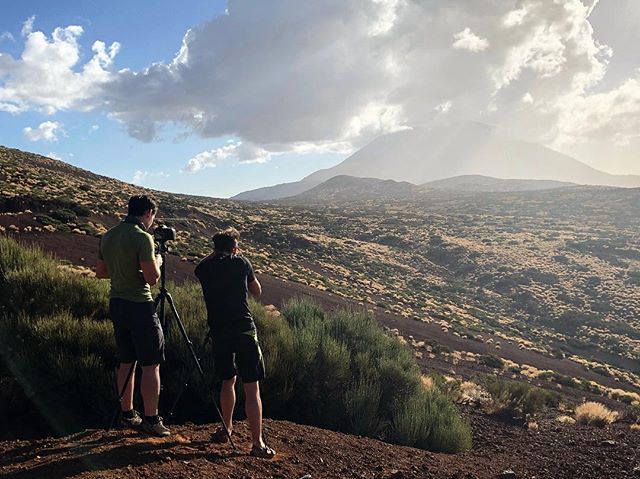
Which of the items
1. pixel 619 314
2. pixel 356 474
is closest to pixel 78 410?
pixel 356 474

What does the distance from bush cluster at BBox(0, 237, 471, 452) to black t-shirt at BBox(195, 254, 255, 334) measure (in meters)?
1.12

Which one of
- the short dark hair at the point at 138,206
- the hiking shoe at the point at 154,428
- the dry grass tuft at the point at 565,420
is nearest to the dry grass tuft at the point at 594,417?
the dry grass tuft at the point at 565,420

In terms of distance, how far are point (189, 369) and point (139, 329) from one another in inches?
77.1

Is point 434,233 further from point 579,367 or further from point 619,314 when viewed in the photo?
point 579,367

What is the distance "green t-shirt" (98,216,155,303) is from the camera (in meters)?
4.28

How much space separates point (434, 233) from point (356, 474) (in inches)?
3164

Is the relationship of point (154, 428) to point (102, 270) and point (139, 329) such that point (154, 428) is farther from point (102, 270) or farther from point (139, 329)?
point (102, 270)

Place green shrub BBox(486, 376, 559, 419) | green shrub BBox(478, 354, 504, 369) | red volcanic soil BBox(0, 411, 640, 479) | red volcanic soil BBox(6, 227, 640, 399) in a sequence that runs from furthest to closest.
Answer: green shrub BBox(478, 354, 504, 369)
red volcanic soil BBox(6, 227, 640, 399)
green shrub BBox(486, 376, 559, 419)
red volcanic soil BBox(0, 411, 640, 479)

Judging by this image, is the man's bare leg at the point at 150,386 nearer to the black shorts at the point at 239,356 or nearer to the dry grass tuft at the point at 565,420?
the black shorts at the point at 239,356

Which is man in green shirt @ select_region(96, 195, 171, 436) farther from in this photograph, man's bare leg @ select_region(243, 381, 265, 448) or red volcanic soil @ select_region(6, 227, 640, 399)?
red volcanic soil @ select_region(6, 227, 640, 399)

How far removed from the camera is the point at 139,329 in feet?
14.1

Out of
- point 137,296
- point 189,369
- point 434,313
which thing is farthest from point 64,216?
point 137,296

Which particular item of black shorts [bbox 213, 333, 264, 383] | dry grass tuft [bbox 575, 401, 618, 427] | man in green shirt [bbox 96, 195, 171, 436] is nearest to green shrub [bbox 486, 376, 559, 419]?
dry grass tuft [bbox 575, 401, 618, 427]

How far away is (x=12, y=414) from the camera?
5.20 metres
